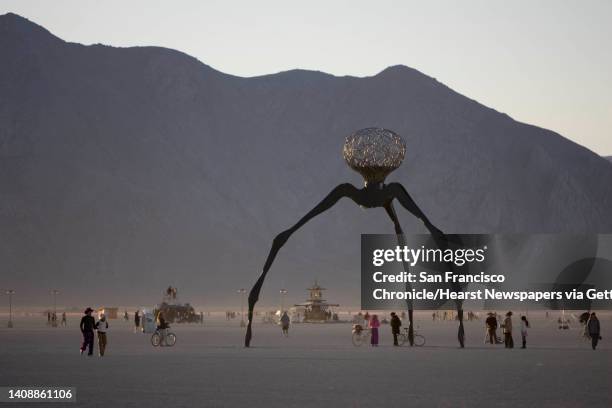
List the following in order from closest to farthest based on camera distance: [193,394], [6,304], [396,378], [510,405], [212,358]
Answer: [510,405], [193,394], [396,378], [212,358], [6,304]

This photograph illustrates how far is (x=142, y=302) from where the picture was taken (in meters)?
196

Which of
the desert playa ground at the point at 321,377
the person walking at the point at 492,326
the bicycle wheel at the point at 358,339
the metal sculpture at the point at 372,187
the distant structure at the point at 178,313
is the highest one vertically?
the metal sculpture at the point at 372,187

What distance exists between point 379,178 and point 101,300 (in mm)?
164670

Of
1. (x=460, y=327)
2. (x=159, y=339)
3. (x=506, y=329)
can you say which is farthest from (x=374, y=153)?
(x=159, y=339)

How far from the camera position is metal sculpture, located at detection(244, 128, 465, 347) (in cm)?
3631

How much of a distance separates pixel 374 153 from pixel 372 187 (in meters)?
1.38

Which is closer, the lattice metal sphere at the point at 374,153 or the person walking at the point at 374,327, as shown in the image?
the lattice metal sphere at the point at 374,153

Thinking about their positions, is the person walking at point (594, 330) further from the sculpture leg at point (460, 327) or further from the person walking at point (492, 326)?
the person walking at point (492, 326)

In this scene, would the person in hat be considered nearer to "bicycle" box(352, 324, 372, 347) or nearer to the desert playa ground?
the desert playa ground

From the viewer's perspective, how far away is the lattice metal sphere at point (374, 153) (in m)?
37.5

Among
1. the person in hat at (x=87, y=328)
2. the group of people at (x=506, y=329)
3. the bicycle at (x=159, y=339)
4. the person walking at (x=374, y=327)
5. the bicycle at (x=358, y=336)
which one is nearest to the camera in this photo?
the person in hat at (x=87, y=328)

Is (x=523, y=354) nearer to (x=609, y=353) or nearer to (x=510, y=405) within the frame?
(x=609, y=353)

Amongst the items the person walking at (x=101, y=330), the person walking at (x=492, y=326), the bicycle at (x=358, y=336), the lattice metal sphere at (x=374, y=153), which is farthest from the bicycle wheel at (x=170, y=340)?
the person walking at (x=492, y=326)

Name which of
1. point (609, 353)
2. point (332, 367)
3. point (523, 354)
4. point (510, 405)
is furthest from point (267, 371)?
point (609, 353)
